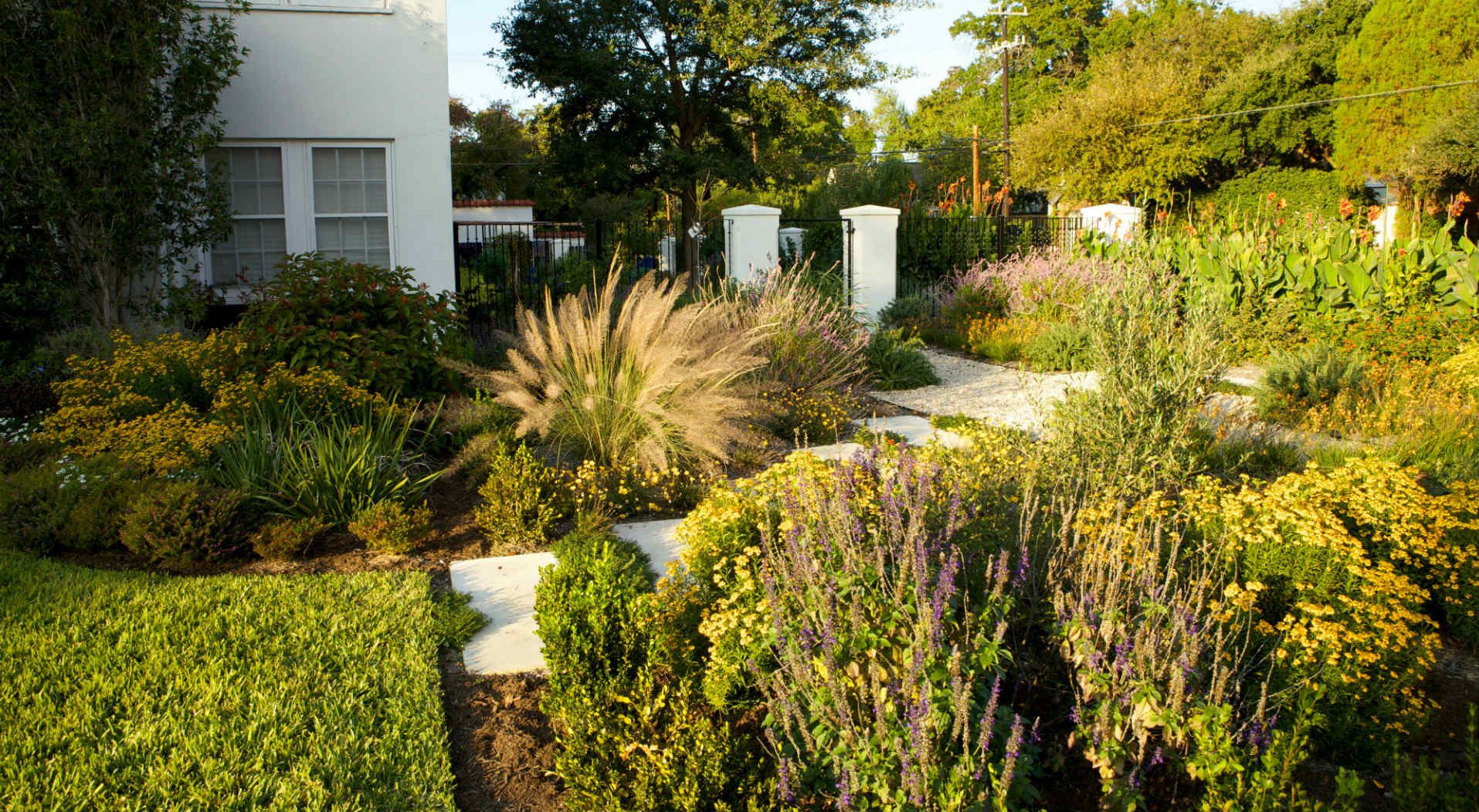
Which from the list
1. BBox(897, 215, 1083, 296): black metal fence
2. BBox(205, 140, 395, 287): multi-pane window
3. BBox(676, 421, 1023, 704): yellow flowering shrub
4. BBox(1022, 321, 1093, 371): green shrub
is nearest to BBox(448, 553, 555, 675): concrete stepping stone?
BBox(676, 421, 1023, 704): yellow flowering shrub

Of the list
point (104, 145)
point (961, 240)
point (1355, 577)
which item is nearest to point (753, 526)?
point (1355, 577)

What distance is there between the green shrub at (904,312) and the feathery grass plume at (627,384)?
6846 millimetres

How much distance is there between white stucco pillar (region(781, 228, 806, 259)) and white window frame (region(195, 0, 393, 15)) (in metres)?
7.20

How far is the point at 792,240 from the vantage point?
15.4 meters

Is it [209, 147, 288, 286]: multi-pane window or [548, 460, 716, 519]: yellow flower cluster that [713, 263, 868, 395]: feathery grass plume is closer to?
[548, 460, 716, 519]: yellow flower cluster

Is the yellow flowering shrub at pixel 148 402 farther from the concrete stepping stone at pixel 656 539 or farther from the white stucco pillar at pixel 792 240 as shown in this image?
the white stucco pillar at pixel 792 240

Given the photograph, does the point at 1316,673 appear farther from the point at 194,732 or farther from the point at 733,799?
the point at 194,732

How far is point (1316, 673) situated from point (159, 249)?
8.90 metres

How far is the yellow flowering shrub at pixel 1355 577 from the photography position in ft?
9.25

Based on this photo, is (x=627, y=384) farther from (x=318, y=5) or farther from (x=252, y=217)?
(x=318, y=5)

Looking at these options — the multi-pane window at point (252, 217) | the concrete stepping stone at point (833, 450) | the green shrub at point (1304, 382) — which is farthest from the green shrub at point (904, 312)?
the multi-pane window at point (252, 217)

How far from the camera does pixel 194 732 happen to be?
9.32 ft

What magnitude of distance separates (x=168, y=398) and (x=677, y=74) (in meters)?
17.4

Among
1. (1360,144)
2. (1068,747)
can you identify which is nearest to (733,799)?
(1068,747)
